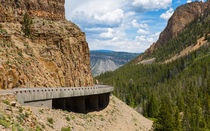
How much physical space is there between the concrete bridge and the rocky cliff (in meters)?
4.53

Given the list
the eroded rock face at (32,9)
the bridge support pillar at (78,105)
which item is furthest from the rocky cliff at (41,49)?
the bridge support pillar at (78,105)

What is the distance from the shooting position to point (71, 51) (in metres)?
47.2

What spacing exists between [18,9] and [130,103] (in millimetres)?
79855

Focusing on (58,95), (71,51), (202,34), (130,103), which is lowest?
(130,103)

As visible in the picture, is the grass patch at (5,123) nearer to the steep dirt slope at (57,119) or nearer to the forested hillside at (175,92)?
the steep dirt slope at (57,119)

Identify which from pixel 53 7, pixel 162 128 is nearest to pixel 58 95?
pixel 162 128

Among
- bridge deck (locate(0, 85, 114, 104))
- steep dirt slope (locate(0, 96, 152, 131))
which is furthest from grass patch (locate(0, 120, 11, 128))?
Result: bridge deck (locate(0, 85, 114, 104))

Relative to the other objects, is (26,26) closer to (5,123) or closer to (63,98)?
(63,98)

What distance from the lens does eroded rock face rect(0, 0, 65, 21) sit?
39.9 m

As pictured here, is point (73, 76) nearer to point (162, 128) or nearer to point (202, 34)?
point (162, 128)

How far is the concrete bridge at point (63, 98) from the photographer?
2464 cm

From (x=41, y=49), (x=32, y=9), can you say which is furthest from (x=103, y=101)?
(x=32, y=9)

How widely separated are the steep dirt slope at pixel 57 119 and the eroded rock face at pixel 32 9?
2340cm

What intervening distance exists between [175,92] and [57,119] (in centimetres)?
9332
